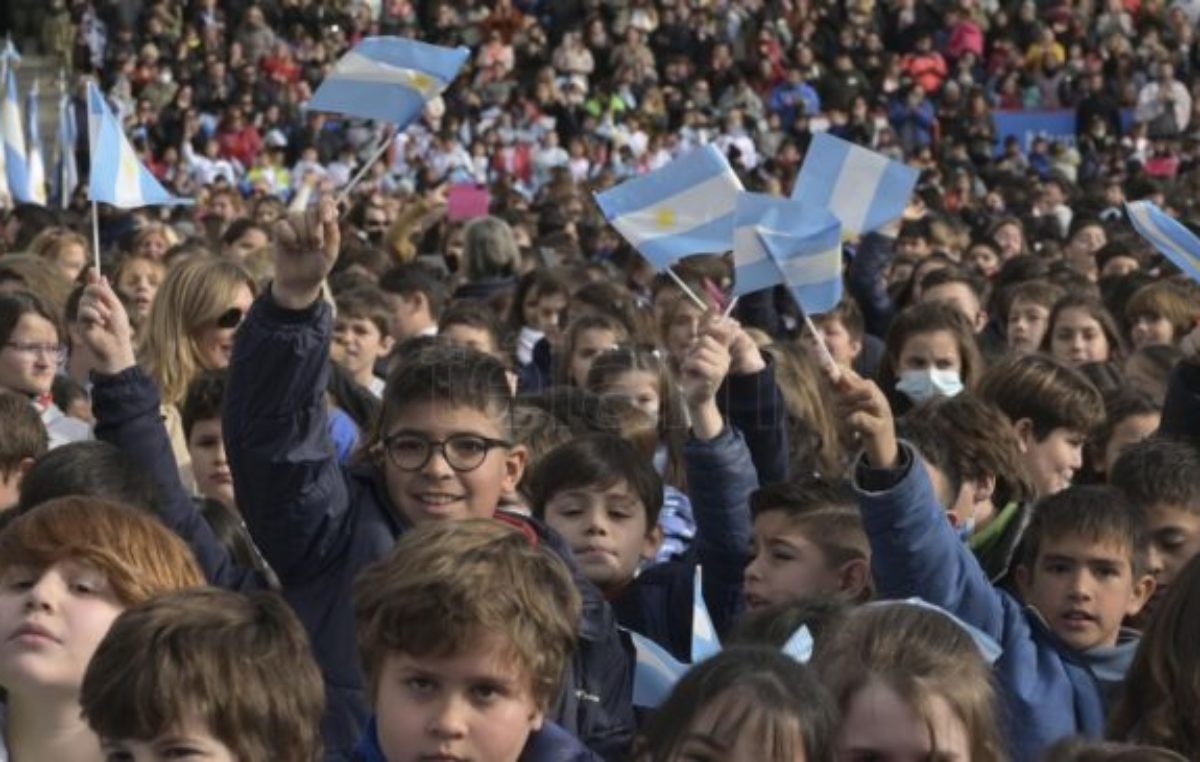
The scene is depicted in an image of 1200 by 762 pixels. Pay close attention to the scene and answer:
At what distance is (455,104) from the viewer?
30656mm

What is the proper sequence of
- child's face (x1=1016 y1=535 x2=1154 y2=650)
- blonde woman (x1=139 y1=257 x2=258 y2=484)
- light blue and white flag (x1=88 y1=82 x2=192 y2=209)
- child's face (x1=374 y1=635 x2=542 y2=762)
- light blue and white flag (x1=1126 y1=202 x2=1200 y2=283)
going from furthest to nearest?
blonde woman (x1=139 y1=257 x2=258 y2=484), light blue and white flag (x1=88 y1=82 x2=192 y2=209), light blue and white flag (x1=1126 y1=202 x2=1200 y2=283), child's face (x1=1016 y1=535 x2=1154 y2=650), child's face (x1=374 y1=635 x2=542 y2=762)

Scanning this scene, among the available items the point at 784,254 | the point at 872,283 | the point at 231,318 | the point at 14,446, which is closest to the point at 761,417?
the point at 784,254

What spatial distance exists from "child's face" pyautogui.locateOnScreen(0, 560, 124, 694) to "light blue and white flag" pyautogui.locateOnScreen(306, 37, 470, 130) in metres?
2.08

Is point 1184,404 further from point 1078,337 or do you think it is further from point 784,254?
point 1078,337

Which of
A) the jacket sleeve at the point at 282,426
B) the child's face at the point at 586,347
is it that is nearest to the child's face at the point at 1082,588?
the jacket sleeve at the point at 282,426

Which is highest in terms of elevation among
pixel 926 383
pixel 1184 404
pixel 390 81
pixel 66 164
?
pixel 390 81

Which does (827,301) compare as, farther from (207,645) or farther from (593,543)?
(207,645)

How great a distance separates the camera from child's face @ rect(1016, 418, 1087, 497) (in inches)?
305

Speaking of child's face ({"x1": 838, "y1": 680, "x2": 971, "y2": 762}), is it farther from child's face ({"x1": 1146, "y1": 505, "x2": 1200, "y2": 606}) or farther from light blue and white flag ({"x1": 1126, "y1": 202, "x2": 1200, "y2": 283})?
light blue and white flag ({"x1": 1126, "y1": 202, "x2": 1200, "y2": 283})

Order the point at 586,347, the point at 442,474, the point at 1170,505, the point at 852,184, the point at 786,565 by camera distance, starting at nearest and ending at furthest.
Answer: the point at 442,474 → the point at 786,565 → the point at 1170,505 → the point at 852,184 → the point at 586,347

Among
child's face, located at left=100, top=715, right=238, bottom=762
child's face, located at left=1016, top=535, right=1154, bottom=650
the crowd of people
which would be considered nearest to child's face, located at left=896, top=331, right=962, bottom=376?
the crowd of people

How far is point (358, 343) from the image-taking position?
10164 mm

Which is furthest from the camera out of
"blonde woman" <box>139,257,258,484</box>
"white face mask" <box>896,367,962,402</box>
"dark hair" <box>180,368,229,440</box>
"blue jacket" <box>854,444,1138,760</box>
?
"white face mask" <box>896,367,962,402</box>

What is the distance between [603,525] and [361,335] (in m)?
3.82
